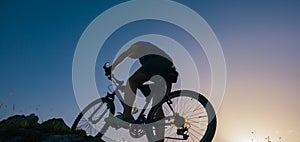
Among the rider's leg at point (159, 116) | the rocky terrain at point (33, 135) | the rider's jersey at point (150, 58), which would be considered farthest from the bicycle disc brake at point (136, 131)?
the rider's jersey at point (150, 58)

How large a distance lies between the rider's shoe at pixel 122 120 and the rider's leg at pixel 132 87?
0.16 meters

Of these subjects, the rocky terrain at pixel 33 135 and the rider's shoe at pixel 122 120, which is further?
the rider's shoe at pixel 122 120

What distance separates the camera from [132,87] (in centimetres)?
645

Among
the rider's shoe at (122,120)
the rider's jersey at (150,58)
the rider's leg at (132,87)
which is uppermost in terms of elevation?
the rider's jersey at (150,58)

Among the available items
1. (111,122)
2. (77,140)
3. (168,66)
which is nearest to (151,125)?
(111,122)

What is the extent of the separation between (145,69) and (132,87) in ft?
1.66

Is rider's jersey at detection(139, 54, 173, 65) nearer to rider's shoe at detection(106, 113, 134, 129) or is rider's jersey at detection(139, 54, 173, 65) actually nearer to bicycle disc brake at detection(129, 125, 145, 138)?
rider's shoe at detection(106, 113, 134, 129)

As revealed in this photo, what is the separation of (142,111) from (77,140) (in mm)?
1936

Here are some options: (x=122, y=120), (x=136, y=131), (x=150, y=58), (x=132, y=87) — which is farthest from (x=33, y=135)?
(x=150, y=58)

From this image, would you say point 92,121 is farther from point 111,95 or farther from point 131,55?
point 131,55

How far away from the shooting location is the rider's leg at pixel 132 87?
637cm

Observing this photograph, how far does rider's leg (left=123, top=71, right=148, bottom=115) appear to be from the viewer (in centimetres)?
637

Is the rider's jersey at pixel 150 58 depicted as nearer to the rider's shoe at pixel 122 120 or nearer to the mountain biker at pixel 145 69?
the mountain biker at pixel 145 69

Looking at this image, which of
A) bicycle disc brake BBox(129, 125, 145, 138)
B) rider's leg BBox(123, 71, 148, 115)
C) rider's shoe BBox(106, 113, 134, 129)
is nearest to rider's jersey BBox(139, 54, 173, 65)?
rider's leg BBox(123, 71, 148, 115)
